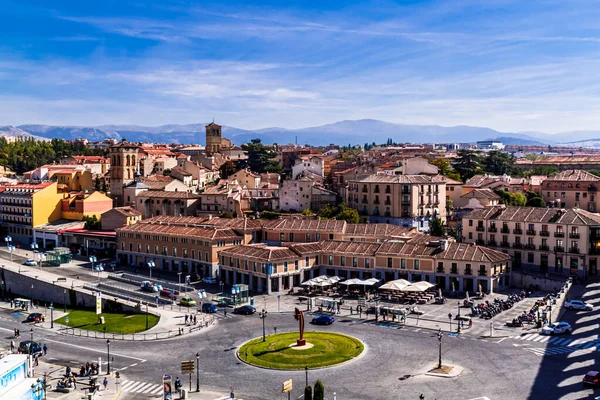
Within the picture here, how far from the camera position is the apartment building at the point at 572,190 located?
116m

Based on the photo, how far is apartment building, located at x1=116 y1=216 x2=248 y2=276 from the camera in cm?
9338

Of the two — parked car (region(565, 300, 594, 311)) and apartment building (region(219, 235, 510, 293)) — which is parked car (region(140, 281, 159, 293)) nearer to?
apartment building (region(219, 235, 510, 293))

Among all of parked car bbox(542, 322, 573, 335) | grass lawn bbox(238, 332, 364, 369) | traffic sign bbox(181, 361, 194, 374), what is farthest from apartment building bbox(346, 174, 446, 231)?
traffic sign bbox(181, 361, 194, 374)

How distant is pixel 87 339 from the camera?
66750 millimetres

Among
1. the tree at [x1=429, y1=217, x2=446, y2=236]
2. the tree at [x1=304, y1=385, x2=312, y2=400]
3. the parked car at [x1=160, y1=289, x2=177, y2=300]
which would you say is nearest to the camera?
the tree at [x1=304, y1=385, x2=312, y2=400]

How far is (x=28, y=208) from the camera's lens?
12800cm

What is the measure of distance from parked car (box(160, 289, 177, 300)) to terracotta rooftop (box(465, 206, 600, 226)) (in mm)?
44906

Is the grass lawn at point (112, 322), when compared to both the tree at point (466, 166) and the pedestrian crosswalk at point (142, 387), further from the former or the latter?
the tree at point (466, 166)

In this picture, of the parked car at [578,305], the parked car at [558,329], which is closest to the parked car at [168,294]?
the parked car at [558,329]

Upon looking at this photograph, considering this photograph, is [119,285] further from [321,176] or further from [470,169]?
[470,169]

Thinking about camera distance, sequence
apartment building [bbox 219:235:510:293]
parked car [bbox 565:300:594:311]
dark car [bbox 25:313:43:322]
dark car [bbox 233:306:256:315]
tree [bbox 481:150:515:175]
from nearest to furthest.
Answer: parked car [bbox 565:300:594:311], dark car [bbox 233:306:256:315], dark car [bbox 25:313:43:322], apartment building [bbox 219:235:510:293], tree [bbox 481:150:515:175]

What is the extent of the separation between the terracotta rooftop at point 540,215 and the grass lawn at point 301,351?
3964cm

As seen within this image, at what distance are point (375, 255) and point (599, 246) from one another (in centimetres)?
2978

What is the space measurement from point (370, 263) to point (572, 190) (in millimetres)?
56775
